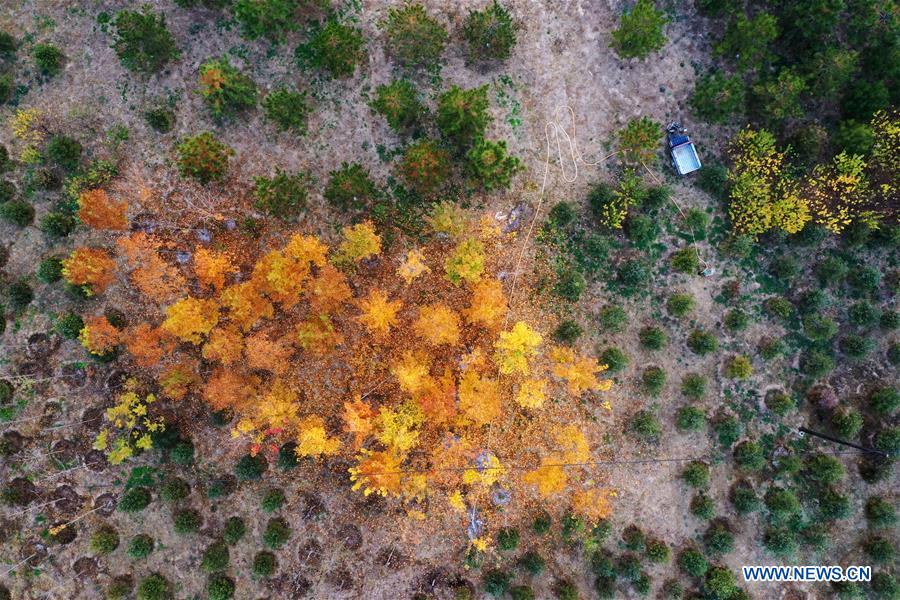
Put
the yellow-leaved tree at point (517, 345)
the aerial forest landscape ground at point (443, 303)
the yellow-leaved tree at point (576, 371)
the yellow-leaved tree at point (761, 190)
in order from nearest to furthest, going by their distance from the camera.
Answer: the yellow-leaved tree at point (761, 190) < the aerial forest landscape ground at point (443, 303) < the yellow-leaved tree at point (517, 345) < the yellow-leaved tree at point (576, 371)

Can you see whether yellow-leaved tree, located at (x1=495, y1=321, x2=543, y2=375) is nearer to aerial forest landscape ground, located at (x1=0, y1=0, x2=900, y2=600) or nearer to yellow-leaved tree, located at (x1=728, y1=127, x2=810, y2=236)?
aerial forest landscape ground, located at (x1=0, y1=0, x2=900, y2=600)

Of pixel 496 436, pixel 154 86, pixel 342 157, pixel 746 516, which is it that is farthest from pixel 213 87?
pixel 746 516

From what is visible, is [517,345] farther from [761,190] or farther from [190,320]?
[190,320]

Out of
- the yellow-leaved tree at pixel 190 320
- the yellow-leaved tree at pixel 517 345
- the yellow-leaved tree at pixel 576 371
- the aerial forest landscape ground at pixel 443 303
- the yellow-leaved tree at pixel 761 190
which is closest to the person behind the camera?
the yellow-leaved tree at pixel 190 320

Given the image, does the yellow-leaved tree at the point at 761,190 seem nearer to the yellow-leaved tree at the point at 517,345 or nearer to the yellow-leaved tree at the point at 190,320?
the yellow-leaved tree at the point at 517,345

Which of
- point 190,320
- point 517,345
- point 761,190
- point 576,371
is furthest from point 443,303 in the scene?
point 761,190

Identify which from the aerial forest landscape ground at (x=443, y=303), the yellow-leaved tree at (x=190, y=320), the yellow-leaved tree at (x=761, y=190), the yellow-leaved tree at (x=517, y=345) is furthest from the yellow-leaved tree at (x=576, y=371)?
the yellow-leaved tree at (x=190, y=320)

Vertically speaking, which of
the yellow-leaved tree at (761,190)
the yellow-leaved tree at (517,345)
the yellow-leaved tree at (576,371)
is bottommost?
the yellow-leaved tree at (576,371)
